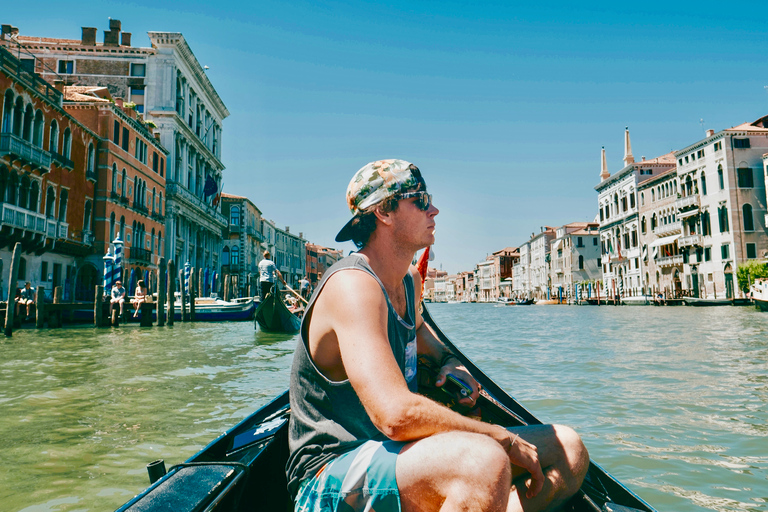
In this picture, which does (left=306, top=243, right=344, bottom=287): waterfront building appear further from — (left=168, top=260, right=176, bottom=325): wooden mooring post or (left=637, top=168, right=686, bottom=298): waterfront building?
(left=168, top=260, right=176, bottom=325): wooden mooring post

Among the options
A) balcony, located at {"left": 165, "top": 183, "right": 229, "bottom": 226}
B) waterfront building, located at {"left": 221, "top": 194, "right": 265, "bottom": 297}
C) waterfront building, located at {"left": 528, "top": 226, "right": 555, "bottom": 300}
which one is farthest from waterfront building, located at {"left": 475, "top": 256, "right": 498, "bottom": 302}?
balcony, located at {"left": 165, "top": 183, "right": 229, "bottom": 226}

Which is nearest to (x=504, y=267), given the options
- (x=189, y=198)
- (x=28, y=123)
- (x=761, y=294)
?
(x=189, y=198)

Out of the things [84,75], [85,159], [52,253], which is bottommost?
[52,253]

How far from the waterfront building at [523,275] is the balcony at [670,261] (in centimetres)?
3904

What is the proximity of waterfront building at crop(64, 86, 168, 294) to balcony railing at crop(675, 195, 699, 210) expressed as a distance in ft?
107

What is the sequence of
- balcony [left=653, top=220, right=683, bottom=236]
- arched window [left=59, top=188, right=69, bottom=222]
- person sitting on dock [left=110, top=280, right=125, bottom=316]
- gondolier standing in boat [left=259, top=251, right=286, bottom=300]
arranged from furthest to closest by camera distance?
balcony [left=653, top=220, right=683, bottom=236] → arched window [left=59, top=188, right=69, bottom=222] → person sitting on dock [left=110, top=280, right=125, bottom=316] → gondolier standing in boat [left=259, top=251, right=286, bottom=300]

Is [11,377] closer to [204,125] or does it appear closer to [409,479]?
[409,479]

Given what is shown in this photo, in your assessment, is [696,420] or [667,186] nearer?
[696,420]

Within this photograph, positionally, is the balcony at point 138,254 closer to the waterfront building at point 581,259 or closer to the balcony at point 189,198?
the balcony at point 189,198

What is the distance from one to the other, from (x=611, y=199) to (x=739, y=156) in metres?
18.8

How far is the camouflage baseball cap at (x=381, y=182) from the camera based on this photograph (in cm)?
150

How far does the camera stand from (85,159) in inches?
819

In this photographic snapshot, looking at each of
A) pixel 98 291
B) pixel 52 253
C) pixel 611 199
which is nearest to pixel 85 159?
pixel 52 253

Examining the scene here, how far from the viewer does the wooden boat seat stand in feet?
4.17
